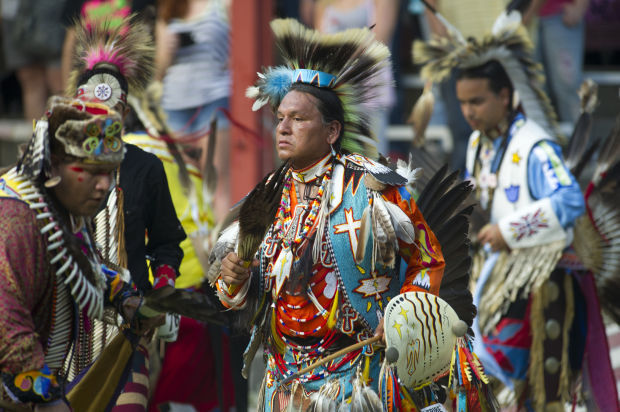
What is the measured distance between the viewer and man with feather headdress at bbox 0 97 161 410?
3.14 meters

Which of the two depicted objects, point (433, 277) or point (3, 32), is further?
point (3, 32)

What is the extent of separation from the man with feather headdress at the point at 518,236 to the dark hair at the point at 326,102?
1.80 meters

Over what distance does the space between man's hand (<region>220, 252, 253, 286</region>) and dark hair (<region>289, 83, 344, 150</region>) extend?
22.7 inches

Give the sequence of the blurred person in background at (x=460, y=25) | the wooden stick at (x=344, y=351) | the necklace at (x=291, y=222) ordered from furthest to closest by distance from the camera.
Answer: the blurred person in background at (x=460, y=25)
the necklace at (x=291, y=222)
the wooden stick at (x=344, y=351)

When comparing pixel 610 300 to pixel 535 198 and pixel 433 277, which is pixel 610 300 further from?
pixel 433 277

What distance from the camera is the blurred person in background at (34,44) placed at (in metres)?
9.48

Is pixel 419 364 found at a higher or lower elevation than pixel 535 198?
lower

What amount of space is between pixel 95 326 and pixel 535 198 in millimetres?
2620

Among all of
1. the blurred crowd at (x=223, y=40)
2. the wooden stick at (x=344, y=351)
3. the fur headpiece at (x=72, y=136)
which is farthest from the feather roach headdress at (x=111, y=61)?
the blurred crowd at (x=223, y=40)

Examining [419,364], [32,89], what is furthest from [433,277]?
[32,89]

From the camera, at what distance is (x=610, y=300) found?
5.97 meters

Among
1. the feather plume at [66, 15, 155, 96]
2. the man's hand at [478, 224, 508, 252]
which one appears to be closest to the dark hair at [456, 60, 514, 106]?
the man's hand at [478, 224, 508, 252]

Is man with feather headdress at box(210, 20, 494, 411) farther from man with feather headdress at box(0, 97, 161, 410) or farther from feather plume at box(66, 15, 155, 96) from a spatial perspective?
feather plume at box(66, 15, 155, 96)

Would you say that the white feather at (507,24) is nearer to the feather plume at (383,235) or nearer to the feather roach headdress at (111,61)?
the feather roach headdress at (111,61)
